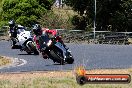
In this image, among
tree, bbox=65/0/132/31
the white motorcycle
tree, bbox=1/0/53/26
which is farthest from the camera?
tree, bbox=1/0/53/26

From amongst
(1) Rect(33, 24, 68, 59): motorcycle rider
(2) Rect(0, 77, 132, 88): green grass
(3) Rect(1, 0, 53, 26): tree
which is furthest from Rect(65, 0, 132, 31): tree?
(2) Rect(0, 77, 132, 88): green grass

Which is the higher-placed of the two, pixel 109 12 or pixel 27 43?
pixel 109 12

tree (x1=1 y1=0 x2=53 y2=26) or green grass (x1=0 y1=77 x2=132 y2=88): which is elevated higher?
tree (x1=1 y1=0 x2=53 y2=26)

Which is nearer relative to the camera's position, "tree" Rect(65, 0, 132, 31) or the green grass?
the green grass

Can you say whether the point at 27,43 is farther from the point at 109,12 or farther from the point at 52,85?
the point at 109,12

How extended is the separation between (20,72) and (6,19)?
1273 inches

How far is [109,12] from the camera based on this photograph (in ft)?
154

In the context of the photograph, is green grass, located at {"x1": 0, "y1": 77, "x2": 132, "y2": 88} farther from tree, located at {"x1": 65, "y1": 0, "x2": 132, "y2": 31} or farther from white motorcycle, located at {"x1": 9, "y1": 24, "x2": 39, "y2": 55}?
tree, located at {"x1": 65, "y1": 0, "x2": 132, "y2": 31}

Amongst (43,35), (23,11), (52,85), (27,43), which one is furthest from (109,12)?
(52,85)

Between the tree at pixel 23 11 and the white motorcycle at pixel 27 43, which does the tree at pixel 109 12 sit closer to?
the tree at pixel 23 11

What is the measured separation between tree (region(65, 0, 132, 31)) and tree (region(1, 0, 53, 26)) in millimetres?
3287

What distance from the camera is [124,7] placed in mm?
45781

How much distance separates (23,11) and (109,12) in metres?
9.07

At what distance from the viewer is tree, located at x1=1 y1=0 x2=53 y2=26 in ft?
157
